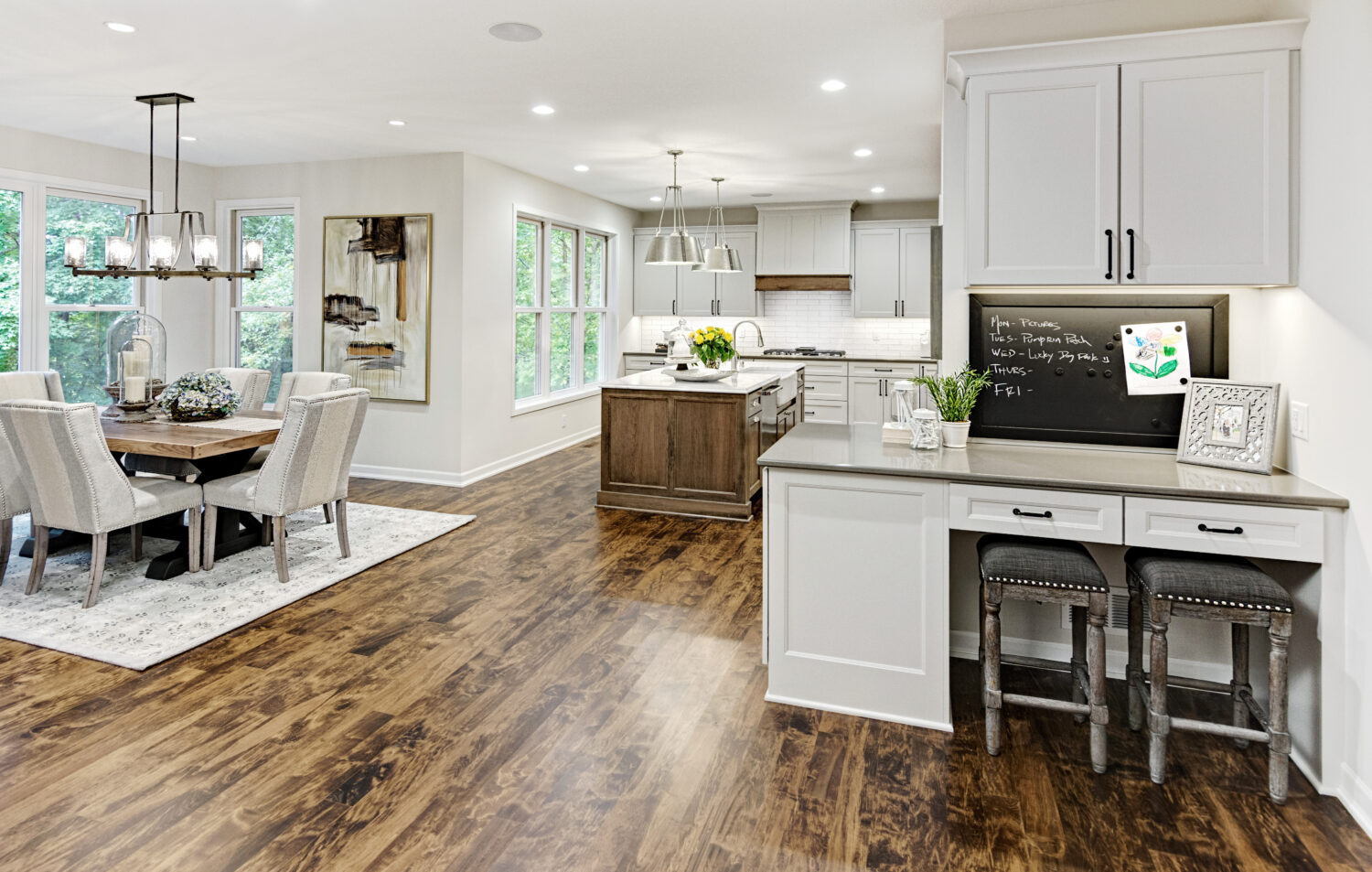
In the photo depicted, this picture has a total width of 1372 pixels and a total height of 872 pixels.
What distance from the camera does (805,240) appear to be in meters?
8.73

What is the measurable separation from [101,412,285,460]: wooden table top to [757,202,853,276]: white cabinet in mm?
5977

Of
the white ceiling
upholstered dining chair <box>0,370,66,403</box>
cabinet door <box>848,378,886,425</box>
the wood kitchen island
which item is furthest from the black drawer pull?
cabinet door <box>848,378,886,425</box>

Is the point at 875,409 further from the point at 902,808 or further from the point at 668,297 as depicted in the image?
the point at 902,808

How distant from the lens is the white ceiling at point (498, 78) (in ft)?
10.9

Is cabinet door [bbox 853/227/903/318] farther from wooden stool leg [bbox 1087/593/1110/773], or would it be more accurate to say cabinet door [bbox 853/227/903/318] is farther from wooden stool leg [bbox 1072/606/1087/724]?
wooden stool leg [bbox 1087/593/1110/773]

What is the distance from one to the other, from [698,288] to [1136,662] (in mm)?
7192

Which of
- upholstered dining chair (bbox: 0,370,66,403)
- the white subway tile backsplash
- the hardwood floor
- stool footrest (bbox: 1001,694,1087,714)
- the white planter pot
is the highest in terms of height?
the white subway tile backsplash

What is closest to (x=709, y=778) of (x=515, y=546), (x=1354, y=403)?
(x=1354, y=403)

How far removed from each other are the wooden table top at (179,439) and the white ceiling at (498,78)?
183 cm

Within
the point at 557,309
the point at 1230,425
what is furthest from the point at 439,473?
the point at 1230,425

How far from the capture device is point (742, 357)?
891 cm

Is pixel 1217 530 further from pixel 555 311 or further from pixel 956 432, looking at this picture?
pixel 555 311

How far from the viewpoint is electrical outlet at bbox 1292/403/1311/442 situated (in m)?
2.34

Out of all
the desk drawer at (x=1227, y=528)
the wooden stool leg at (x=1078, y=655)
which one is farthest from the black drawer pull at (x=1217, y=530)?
the wooden stool leg at (x=1078, y=655)
